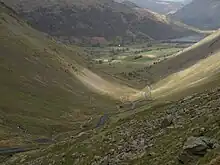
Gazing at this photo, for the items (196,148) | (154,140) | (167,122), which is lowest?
(196,148)

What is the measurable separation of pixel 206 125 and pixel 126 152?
12.7m

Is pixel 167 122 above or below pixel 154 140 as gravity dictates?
above

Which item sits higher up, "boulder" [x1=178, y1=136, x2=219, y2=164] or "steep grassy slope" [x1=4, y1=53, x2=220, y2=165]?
"steep grassy slope" [x1=4, y1=53, x2=220, y2=165]

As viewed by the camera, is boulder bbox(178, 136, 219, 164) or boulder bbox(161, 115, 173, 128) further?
boulder bbox(161, 115, 173, 128)

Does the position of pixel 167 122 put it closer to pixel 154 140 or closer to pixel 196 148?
pixel 154 140

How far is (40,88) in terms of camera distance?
197000 mm

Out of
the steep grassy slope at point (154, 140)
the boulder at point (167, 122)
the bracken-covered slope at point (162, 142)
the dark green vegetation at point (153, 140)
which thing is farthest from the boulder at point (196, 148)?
the boulder at point (167, 122)

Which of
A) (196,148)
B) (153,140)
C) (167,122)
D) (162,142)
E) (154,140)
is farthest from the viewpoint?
(167,122)

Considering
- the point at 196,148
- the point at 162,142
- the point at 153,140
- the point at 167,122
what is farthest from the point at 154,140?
the point at 196,148

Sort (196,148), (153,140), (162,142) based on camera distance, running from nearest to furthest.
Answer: (196,148), (162,142), (153,140)

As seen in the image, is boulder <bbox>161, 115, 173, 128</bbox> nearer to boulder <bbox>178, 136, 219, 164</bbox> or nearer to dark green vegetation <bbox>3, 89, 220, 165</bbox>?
dark green vegetation <bbox>3, 89, 220, 165</bbox>

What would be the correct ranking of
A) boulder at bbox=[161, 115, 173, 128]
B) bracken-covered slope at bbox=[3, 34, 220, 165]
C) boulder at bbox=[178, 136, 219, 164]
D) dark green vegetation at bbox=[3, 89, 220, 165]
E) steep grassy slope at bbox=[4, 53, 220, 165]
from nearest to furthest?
1. boulder at bbox=[178, 136, 219, 164]
2. bracken-covered slope at bbox=[3, 34, 220, 165]
3. steep grassy slope at bbox=[4, 53, 220, 165]
4. dark green vegetation at bbox=[3, 89, 220, 165]
5. boulder at bbox=[161, 115, 173, 128]

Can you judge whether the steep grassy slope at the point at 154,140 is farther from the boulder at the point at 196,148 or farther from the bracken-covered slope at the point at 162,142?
the boulder at the point at 196,148

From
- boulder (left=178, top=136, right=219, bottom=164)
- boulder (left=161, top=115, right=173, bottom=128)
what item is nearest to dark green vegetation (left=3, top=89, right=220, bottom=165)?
boulder (left=161, top=115, right=173, bottom=128)
